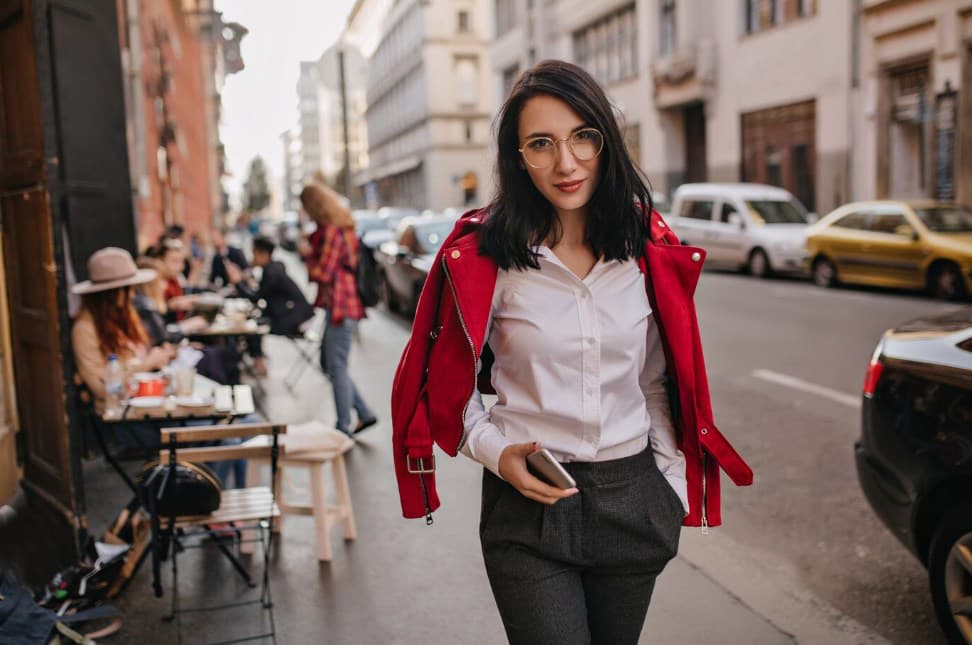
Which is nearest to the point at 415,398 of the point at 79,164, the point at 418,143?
the point at 79,164

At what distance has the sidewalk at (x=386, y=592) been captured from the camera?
4.23m

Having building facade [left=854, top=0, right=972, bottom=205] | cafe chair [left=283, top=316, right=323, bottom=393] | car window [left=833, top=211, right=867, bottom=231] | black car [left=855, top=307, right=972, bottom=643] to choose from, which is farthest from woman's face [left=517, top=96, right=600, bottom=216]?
building facade [left=854, top=0, right=972, bottom=205]

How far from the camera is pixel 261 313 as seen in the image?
37.7 ft

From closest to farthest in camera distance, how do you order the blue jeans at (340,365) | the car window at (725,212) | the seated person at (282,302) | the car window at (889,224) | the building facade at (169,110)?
the blue jeans at (340,365)
the seated person at (282,302)
the building facade at (169,110)
the car window at (889,224)
the car window at (725,212)

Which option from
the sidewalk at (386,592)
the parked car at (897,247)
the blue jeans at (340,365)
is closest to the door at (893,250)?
the parked car at (897,247)

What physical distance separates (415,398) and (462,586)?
8.52 ft

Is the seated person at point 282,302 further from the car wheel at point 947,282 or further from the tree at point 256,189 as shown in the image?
the tree at point 256,189

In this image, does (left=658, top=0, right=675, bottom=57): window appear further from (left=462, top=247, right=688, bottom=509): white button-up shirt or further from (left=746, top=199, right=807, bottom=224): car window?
(left=462, top=247, right=688, bottom=509): white button-up shirt

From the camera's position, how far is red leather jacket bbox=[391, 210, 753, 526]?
231 centimetres

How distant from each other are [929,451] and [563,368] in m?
2.23

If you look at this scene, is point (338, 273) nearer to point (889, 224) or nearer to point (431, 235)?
point (431, 235)

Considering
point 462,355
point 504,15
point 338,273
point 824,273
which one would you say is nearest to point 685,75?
point 824,273

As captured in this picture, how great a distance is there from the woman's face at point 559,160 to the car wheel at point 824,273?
624 inches

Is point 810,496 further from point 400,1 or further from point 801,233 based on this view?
point 400,1
